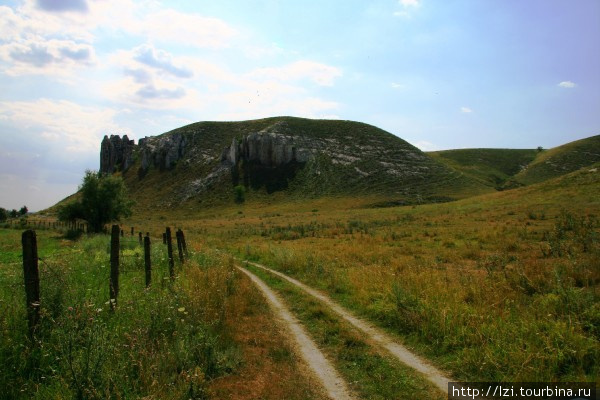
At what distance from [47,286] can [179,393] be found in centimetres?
342

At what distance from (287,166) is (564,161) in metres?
87.3

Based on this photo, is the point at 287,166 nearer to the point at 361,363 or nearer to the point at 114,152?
the point at 114,152

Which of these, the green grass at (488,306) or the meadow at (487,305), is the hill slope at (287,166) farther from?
the green grass at (488,306)

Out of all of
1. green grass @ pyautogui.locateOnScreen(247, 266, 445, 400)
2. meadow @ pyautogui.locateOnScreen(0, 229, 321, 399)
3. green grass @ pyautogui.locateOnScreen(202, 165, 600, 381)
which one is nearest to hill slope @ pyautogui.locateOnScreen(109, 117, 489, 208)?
green grass @ pyautogui.locateOnScreen(202, 165, 600, 381)

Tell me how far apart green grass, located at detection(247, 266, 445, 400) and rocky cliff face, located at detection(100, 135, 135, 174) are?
14532 centimetres

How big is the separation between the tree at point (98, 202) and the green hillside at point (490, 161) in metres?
110

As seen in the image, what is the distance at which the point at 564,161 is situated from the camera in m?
119

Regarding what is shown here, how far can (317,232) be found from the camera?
1462 inches

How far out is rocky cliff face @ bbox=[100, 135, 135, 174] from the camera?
144 meters

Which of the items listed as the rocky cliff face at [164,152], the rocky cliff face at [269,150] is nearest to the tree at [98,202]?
the rocky cliff face at [269,150]

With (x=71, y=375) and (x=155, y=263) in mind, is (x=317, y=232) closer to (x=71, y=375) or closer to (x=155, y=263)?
(x=155, y=263)

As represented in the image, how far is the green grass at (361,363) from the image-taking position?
5.84 metres

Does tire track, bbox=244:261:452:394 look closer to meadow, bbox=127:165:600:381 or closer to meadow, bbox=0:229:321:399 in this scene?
meadow, bbox=127:165:600:381

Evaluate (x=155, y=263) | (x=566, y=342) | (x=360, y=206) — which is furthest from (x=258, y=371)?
(x=360, y=206)
